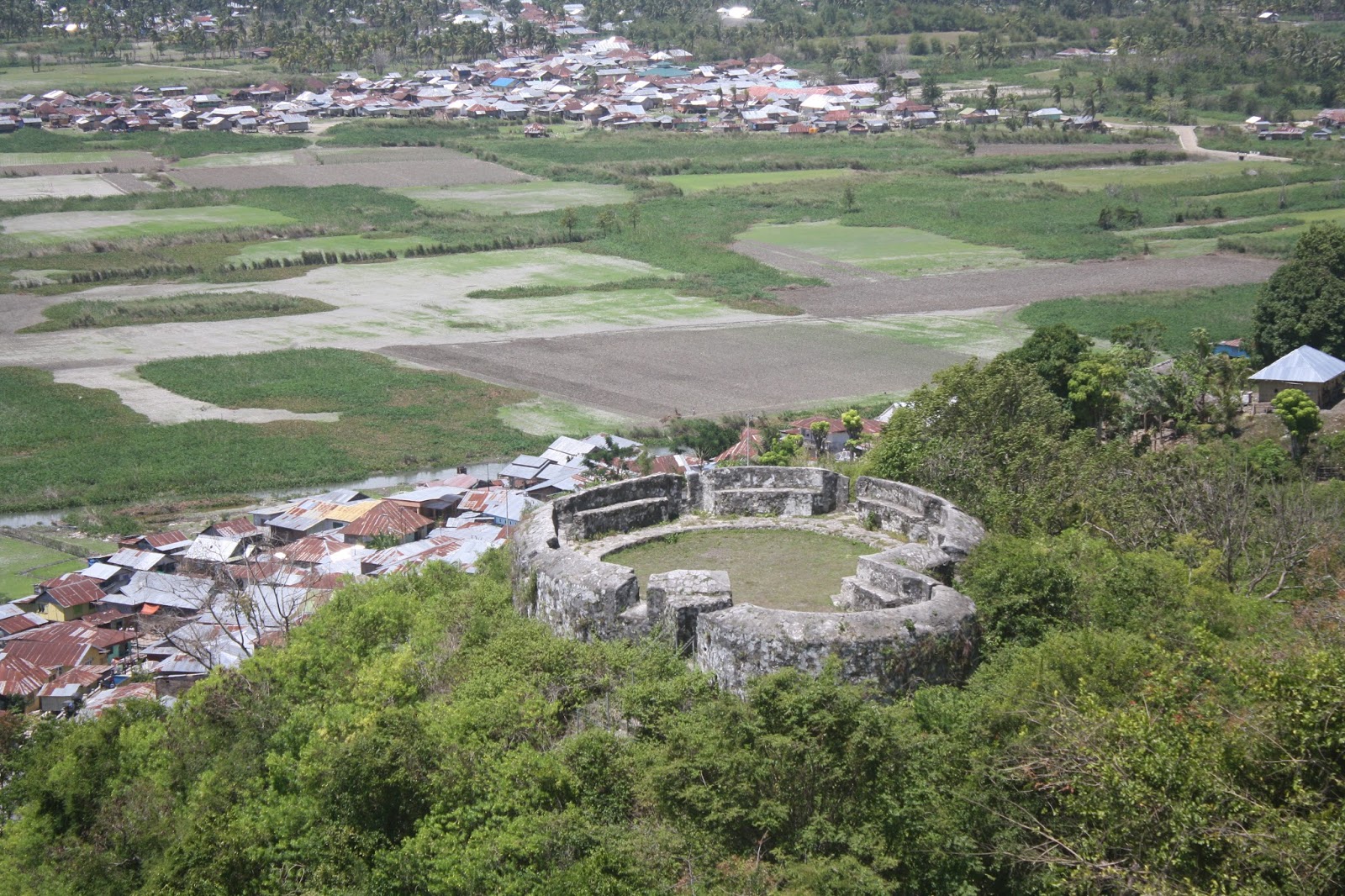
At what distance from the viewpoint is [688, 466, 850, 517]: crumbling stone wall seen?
2142 centimetres

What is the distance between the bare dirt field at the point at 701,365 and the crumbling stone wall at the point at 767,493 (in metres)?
29.0

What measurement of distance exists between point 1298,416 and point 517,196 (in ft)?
240

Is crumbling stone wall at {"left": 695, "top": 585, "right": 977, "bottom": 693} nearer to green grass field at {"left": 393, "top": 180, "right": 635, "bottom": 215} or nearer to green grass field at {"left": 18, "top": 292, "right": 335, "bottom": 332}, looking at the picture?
green grass field at {"left": 18, "top": 292, "right": 335, "bottom": 332}

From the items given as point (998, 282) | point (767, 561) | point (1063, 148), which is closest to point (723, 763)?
point (767, 561)

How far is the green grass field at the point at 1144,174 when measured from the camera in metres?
101

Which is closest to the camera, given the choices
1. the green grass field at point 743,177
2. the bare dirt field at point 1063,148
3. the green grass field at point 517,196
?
the green grass field at point 517,196

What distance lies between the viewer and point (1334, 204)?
87.1 meters

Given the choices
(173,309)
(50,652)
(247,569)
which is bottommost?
(50,652)

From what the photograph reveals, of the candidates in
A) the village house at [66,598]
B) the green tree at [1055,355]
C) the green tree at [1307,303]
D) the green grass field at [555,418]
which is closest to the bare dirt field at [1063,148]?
the green tree at [1307,303]

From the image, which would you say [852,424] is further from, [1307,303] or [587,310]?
[587,310]

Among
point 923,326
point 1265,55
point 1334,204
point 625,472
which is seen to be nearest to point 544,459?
point 625,472

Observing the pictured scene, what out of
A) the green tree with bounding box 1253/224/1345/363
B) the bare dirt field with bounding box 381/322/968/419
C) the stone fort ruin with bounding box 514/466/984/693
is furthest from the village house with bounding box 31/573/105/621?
the green tree with bounding box 1253/224/1345/363

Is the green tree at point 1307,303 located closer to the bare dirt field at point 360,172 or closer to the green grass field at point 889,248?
the green grass field at point 889,248

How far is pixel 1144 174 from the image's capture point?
104625 millimetres
